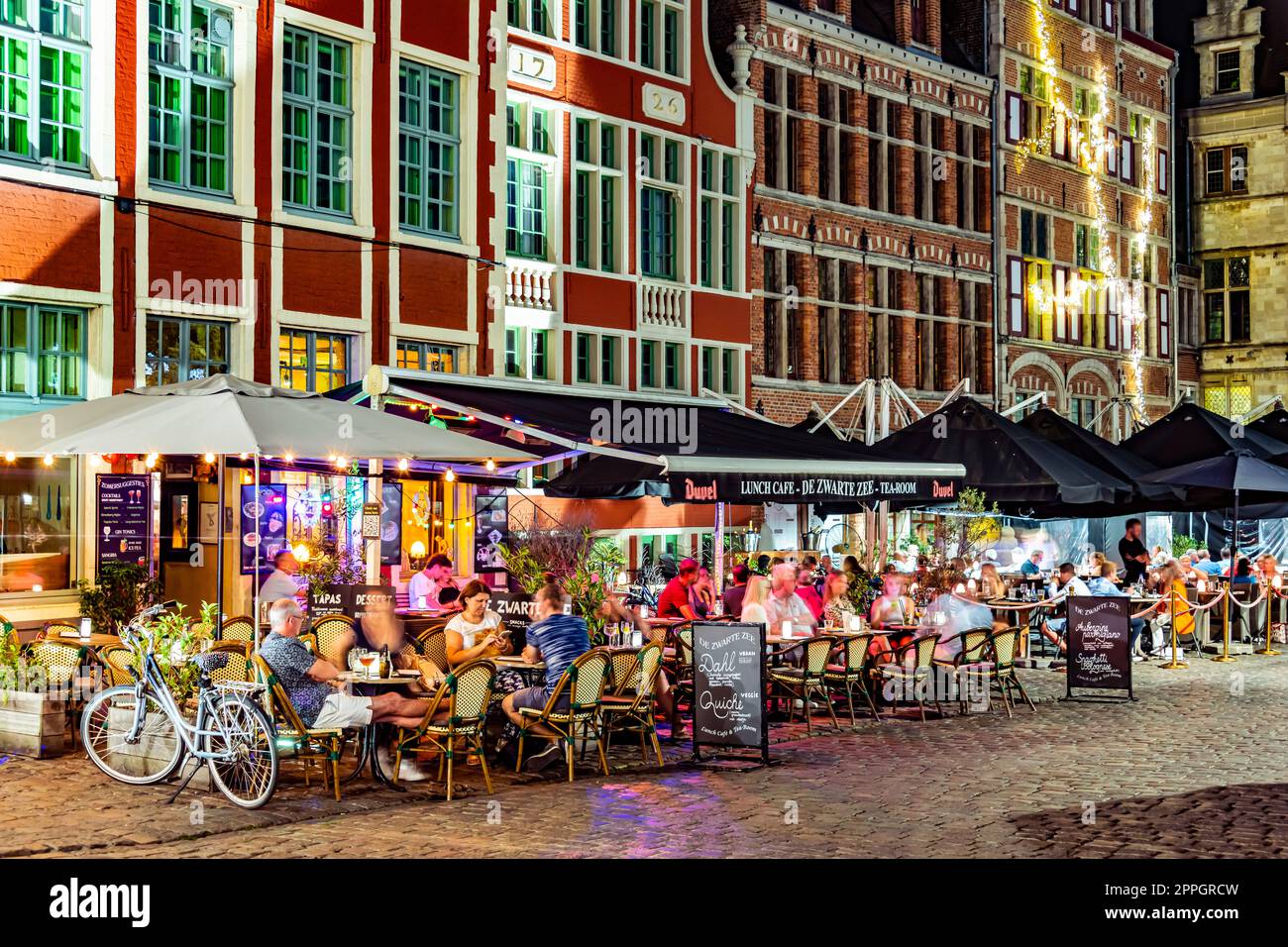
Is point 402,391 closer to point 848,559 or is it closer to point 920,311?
point 848,559

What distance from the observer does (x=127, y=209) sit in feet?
58.2

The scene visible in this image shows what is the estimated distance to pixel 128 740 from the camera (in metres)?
11.6

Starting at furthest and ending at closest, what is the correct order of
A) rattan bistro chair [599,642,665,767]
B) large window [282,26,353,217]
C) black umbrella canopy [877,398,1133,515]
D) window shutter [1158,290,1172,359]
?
1. window shutter [1158,290,1172,359]
2. black umbrella canopy [877,398,1133,515]
3. large window [282,26,353,217]
4. rattan bistro chair [599,642,665,767]

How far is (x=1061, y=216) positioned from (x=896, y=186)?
24.5 ft

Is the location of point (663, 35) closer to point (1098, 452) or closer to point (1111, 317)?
point (1098, 452)

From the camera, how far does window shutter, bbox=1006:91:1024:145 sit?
122 ft

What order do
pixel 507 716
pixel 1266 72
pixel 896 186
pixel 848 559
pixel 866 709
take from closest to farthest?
pixel 507 716
pixel 866 709
pixel 848 559
pixel 896 186
pixel 1266 72

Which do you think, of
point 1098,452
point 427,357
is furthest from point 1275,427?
point 427,357

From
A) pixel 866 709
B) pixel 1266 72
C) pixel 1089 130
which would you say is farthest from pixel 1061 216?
pixel 866 709

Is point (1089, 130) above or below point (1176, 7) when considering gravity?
below

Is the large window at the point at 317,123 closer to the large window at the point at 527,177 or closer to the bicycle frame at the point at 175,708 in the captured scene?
the large window at the point at 527,177

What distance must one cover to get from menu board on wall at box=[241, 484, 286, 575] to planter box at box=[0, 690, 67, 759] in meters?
5.65

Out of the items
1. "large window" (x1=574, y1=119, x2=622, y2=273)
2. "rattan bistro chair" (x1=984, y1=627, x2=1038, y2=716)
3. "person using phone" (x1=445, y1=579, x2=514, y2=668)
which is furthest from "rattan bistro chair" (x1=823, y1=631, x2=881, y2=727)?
"large window" (x1=574, y1=119, x2=622, y2=273)

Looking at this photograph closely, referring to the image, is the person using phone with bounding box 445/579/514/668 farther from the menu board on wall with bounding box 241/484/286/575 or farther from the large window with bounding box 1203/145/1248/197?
the large window with bounding box 1203/145/1248/197
